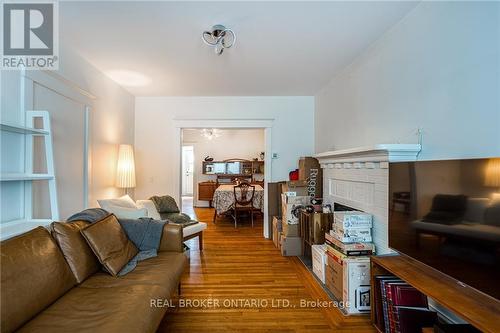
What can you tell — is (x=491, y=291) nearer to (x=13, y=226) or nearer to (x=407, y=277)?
(x=407, y=277)

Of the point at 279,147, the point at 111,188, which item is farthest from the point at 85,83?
the point at 279,147

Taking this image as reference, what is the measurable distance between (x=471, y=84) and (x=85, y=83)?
11.6ft

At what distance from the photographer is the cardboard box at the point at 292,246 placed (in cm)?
345

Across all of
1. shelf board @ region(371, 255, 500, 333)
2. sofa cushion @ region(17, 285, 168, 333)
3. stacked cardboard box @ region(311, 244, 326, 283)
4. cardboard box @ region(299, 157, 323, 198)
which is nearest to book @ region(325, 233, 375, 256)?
shelf board @ region(371, 255, 500, 333)

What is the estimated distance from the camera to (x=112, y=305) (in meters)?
1.39

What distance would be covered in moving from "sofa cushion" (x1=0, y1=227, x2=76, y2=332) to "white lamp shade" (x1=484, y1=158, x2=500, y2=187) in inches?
93.8

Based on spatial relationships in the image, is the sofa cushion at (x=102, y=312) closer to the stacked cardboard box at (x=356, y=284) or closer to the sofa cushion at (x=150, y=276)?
the sofa cushion at (x=150, y=276)

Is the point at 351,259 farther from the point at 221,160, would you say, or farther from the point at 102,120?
the point at 221,160

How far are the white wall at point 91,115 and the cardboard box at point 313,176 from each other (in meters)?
2.88

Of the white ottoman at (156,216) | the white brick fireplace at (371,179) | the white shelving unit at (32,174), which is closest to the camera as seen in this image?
the white shelving unit at (32,174)

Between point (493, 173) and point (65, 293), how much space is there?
249cm

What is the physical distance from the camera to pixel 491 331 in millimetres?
1008

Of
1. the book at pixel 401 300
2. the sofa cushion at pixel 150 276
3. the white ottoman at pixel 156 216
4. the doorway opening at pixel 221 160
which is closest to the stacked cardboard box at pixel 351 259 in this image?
the book at pixel 401 300

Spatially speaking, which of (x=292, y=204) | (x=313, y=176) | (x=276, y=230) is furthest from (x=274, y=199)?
(x=313, y=176)
